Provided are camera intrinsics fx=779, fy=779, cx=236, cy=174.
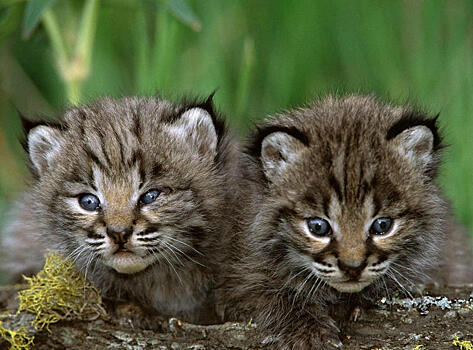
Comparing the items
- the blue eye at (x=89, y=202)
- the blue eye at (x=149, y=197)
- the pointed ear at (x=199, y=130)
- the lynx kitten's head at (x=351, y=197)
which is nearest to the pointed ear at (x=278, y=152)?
the lynx kitten's head at (x=351, y=197)

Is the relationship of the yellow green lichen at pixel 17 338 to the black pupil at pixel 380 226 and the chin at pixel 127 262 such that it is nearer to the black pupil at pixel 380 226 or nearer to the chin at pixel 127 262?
the chin at pixel 127 262

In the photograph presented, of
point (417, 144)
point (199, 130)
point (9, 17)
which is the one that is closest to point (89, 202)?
point (199, 130)

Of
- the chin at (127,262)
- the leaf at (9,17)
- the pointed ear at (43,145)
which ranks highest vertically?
the leaf at (9,17)

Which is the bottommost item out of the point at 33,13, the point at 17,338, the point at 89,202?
the point at 17,338

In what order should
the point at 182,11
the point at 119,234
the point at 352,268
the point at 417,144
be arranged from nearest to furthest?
1. the point at 352,268
2. the point at 119,234
3. the point at 417,144
4. the point at 182,11

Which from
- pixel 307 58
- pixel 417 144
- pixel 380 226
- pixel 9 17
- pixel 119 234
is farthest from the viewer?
pixel 307 58

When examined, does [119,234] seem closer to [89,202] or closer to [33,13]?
[89,202]

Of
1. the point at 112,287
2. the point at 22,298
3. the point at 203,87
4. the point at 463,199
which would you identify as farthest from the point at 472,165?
the point at 22,298

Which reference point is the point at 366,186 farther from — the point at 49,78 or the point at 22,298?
the point at 49,78
